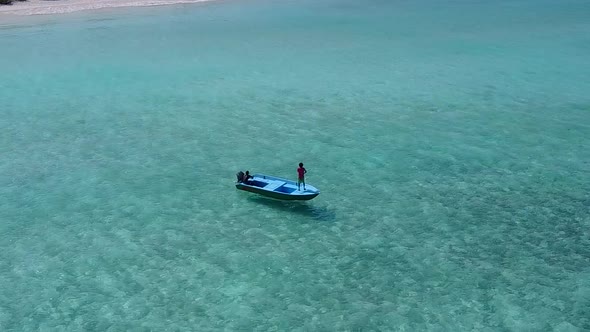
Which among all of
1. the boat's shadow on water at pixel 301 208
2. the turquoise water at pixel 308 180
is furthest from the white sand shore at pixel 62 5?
the boat's shadow on water at pixel 301 208

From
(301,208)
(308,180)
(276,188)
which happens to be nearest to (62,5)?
Result: (308,180)

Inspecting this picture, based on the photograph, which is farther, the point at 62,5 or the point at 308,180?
the point at 62,5

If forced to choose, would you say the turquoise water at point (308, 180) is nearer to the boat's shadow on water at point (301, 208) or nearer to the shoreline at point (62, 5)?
the boat's shadow on water at point (301, 208)

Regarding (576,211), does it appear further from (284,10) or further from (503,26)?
(284,10)

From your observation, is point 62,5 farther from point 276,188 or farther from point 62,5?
point 276,188

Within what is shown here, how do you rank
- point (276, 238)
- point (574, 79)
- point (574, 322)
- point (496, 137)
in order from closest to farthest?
point (574, 322) < point (276, 238) < point (496, 137) < point (574, 79)

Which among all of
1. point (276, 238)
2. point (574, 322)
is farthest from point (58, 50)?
point (574, 322)
